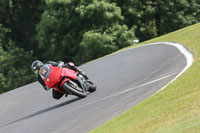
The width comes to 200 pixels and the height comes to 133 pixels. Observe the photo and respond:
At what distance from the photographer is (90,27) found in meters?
39.0

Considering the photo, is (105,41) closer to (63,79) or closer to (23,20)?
(23,20)

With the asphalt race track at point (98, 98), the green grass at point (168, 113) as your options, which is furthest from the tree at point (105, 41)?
the green grass at point (168, 113)

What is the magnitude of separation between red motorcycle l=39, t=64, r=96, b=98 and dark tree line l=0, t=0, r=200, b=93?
72.4 feet

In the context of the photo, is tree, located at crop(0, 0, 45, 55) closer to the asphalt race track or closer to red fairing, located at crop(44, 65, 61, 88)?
the asphalt race track

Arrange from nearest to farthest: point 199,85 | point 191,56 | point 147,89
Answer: point 199,85 → point 147,89 → point 191,56

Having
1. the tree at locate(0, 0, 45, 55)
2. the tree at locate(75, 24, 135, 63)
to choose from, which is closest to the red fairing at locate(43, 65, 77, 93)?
the tree at locate(75, 24, 135, 63)

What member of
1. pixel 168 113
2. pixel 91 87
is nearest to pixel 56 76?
pixel 91 87

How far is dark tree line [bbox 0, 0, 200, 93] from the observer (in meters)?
36.3

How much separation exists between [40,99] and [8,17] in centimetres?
3551

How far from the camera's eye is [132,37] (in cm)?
3628

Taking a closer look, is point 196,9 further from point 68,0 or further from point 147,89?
point 147,89

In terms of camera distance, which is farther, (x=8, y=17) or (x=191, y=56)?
(x=8, y=17)

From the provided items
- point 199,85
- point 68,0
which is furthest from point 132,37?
point 199,85

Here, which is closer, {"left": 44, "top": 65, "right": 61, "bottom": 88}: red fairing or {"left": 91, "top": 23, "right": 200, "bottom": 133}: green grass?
{"left": 91, "top": 23, "right": 200, "bottom": 133}: green grass
